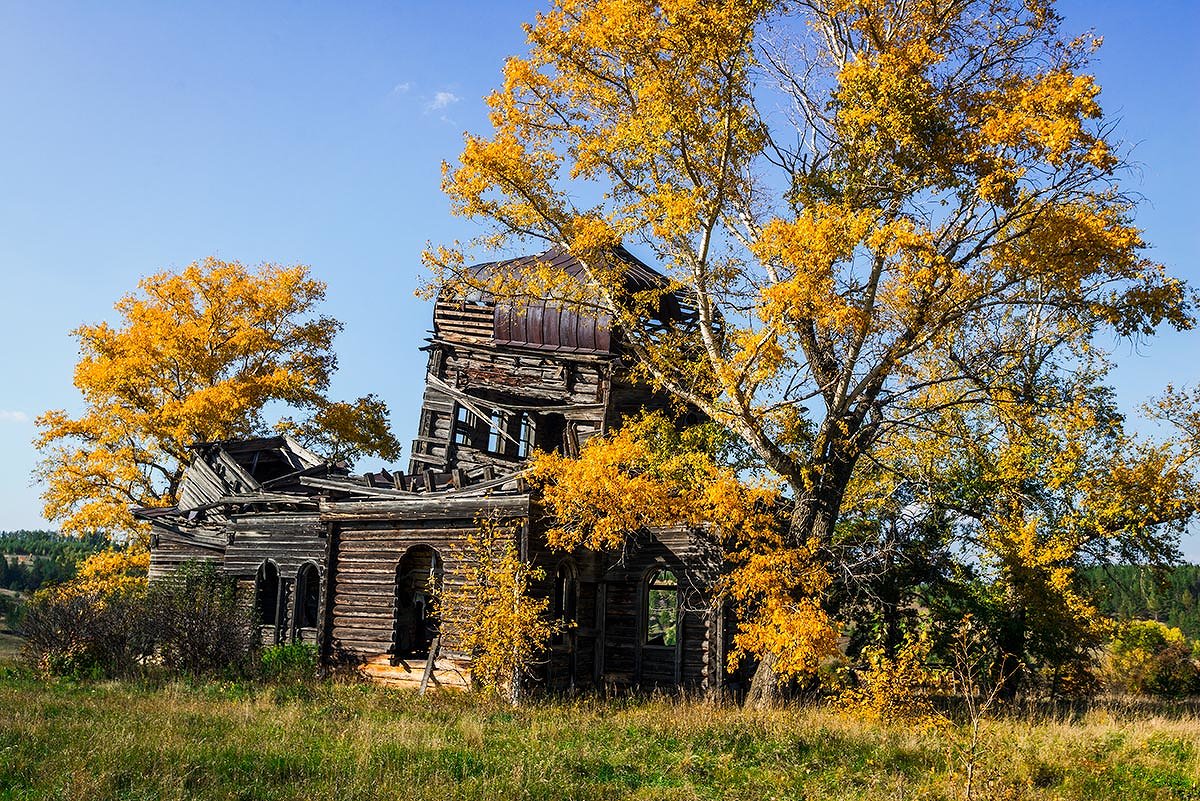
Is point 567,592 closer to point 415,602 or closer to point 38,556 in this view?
point 415,602

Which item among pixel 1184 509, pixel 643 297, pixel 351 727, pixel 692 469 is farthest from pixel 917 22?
pixel 351 727

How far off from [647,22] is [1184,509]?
16.3 meters

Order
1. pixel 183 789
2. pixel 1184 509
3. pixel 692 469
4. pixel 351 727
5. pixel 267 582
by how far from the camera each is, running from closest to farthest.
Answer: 1. pixel 183 789
2. pixel 351 727
3. pixel 692 469
4. pixel 1184 509
5. pixel 267 582

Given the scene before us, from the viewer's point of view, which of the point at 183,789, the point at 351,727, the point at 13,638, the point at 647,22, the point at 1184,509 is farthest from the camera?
the point at 13,638

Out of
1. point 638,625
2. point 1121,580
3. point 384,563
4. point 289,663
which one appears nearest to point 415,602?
point 384,563

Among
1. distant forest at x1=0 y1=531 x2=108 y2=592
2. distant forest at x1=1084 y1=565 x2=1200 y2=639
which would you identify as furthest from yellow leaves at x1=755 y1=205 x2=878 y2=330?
distant forest at x1=0 y1=531 x2=108 y2=592

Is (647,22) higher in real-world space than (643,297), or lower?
higher

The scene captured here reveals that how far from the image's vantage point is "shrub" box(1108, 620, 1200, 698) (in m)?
26.7

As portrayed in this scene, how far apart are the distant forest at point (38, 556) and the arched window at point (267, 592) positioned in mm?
13666

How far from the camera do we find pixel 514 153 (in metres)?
19.1

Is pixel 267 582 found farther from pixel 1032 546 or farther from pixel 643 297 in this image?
pixel 1032 546

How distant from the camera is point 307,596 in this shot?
26.7 meters

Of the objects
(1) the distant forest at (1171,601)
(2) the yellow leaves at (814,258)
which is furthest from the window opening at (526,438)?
(1) the distant forest at (1171,601)

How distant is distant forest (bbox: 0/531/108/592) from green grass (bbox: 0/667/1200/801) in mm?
26497
